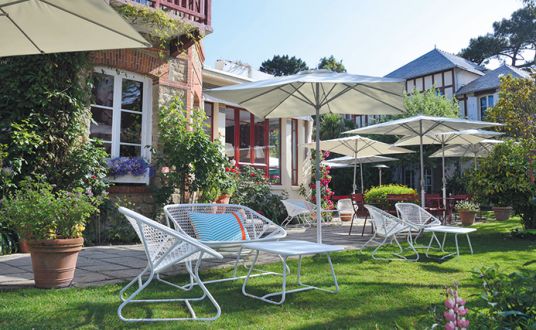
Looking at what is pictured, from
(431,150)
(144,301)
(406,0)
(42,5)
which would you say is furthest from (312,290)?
(431,150)

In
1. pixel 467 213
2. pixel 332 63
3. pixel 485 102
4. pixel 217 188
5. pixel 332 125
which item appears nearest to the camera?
pixel 217 188

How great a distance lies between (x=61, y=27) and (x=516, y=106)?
38.4ft

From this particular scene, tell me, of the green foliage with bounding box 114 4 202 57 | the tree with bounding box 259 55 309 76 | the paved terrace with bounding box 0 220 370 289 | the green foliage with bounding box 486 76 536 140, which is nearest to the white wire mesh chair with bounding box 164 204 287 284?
the paved terrace with bounding box 0 220 370 289

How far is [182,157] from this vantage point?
23.4 feet

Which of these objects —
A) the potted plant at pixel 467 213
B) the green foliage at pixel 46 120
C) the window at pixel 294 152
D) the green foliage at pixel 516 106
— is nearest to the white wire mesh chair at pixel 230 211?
the green foliage at pixel 46 120

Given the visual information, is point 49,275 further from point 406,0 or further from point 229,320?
point 406,0

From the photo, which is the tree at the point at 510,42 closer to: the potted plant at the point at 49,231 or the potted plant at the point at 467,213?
the potted plant at the point at 467,213

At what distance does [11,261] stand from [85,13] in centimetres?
306

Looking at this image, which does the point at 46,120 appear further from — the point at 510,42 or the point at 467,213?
the point at 510,42

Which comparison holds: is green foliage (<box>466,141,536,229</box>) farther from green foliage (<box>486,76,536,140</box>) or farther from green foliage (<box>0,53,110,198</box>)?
green foliage (<box>0,53,110,198</box>)

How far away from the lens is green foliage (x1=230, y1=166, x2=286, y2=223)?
31.7 feet

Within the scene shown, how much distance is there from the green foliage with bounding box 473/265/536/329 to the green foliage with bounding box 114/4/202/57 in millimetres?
5942

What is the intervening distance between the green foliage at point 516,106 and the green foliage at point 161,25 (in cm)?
846

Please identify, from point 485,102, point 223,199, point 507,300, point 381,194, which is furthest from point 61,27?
point 485,102
